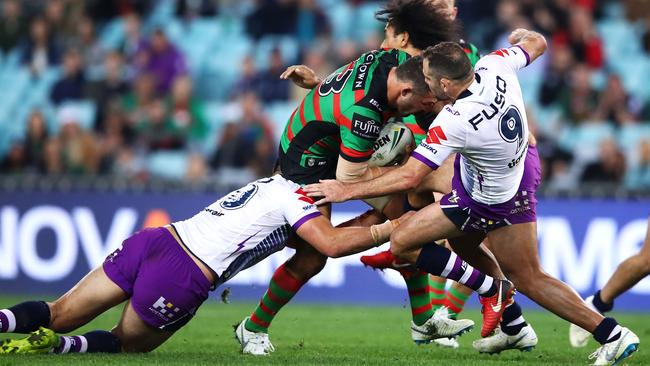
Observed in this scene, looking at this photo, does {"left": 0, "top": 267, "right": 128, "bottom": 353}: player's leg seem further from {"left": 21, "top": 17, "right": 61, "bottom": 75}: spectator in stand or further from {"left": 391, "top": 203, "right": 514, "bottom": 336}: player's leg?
{"left": 21, "top": 17, "right": 61, "bottom": 75}: spectator in stand

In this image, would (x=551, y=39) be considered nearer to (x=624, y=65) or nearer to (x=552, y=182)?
(x=624, y=65)

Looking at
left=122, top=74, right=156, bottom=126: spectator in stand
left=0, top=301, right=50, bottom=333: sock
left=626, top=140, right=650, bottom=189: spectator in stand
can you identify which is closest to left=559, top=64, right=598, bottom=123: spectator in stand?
left=626, top=140, right=650, bottom=189: spectator in stand

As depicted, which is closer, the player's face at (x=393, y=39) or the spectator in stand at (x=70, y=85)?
the player's face at (x=393, y=39)

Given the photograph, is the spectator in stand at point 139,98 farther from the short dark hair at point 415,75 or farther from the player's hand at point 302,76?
the short dark hair at point 415,75

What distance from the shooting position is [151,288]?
8.21 meters

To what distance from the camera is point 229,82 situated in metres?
19.1

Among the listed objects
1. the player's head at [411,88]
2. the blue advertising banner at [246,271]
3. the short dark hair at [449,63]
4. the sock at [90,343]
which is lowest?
the blue advertising banner at [246,271]

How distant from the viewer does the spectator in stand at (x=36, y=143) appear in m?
17.1

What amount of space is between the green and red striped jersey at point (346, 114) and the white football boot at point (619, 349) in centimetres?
217

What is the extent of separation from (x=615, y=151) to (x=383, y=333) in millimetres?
6366

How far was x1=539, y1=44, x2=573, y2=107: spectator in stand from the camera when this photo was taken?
17.6m

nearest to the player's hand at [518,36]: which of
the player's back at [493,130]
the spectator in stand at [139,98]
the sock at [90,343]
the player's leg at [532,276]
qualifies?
the player's back at [493,130]

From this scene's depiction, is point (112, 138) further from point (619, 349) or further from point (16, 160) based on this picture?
point (619, 349)

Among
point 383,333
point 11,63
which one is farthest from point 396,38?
point 11,63
